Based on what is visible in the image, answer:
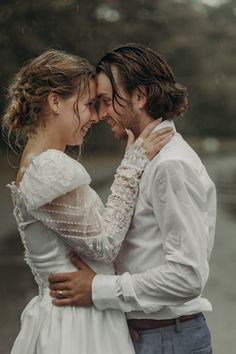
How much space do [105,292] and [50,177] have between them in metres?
0.36

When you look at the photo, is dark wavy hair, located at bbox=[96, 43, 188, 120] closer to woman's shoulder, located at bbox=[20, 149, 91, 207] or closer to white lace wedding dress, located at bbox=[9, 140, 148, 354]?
white lace wedding dress, located at bbox=[9, 140, 148, 354]

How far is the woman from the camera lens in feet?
7.63

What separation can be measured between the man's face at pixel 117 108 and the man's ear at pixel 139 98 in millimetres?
13

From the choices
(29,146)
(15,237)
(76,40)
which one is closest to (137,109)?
(29,146)

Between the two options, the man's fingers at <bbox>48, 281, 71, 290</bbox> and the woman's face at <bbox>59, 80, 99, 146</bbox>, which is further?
the woman's face at <bbox>59, 80, 99, 146</bbox>

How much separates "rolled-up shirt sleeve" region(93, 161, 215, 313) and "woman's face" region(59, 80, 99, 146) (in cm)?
35

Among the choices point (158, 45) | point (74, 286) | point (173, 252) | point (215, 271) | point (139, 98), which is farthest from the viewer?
point (158, 45)

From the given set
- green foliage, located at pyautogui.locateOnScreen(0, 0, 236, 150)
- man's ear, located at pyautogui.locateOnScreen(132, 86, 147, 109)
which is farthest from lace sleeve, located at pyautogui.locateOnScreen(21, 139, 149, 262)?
green foliage, located at pyautogui.locateOnScreen(0, 0, 236, 150)

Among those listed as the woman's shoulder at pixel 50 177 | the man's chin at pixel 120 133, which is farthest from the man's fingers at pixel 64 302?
the man's chin at pixel 120 133

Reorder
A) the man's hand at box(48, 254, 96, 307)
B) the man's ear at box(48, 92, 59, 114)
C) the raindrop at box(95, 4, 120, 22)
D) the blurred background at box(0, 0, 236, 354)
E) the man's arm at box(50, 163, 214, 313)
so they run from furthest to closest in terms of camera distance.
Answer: the raindrop at box(95, 4, 120, 22), the blurred background at box(0, 0, 236, 354), the man's ear at box(48, 92, 59, 114), the man's hand at box(48, 254, 96, 307), the man's arm at box(50, 163, 214, 313)

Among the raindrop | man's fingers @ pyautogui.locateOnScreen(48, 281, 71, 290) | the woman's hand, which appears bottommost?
Answer: the raindrop

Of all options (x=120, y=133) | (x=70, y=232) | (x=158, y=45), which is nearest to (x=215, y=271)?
(x=158, y=45)

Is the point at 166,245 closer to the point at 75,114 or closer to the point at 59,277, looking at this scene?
the point at 59,277

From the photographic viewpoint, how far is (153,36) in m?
8.76
